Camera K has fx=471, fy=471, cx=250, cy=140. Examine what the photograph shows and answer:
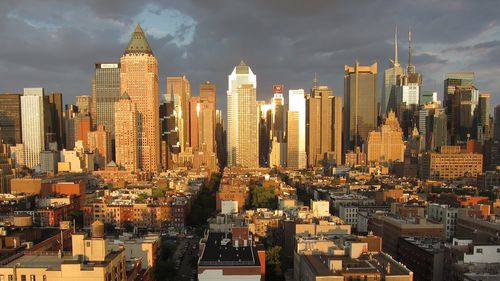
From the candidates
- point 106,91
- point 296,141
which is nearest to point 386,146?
point 296,141

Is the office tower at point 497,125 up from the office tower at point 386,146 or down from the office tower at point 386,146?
up

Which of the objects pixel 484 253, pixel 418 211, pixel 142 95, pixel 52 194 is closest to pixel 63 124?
pixel 142 95

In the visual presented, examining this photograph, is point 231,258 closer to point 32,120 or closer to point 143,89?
point 143,89

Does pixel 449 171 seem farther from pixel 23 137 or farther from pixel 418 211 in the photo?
pixel 23 137

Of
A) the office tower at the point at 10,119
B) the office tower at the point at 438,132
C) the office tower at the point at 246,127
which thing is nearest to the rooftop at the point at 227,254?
the office tower at the point at 246,127

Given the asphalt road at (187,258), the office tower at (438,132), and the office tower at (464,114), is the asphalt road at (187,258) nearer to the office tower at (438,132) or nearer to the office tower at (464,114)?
the office tower at (438,132)
